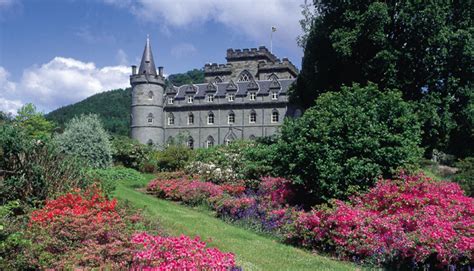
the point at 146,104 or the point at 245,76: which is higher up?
the point at 245,76

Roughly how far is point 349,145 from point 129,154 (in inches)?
859

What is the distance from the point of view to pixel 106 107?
95.6 m

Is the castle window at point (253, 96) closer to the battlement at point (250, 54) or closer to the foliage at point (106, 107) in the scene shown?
the battlement at point (250, 54)

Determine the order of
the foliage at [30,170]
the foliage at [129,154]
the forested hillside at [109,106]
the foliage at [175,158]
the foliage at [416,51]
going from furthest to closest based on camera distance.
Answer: the forested hillside at [109,106] → the foliage at [129,154] → the foliage at [175,158] → the foliage at [416,51] → the foliage at [30,170]

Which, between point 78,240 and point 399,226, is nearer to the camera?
point 78,240

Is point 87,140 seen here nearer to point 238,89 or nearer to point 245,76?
point 238,89

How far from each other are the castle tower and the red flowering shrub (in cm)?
4745

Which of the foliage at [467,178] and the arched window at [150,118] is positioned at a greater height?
the arched window at [150,118]

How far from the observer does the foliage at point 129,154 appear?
30.6m

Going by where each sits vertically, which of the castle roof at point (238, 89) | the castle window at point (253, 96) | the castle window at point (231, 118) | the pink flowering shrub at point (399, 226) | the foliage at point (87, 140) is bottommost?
the pink flowering shrub at point (399, 226)

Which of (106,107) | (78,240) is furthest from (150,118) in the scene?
(78,240)

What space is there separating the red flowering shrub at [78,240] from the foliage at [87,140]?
1666 centimetres

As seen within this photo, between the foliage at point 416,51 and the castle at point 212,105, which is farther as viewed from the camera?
the castle at point 212,105

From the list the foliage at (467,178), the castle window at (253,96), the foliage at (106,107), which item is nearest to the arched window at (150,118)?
the castle window at (253,96)
